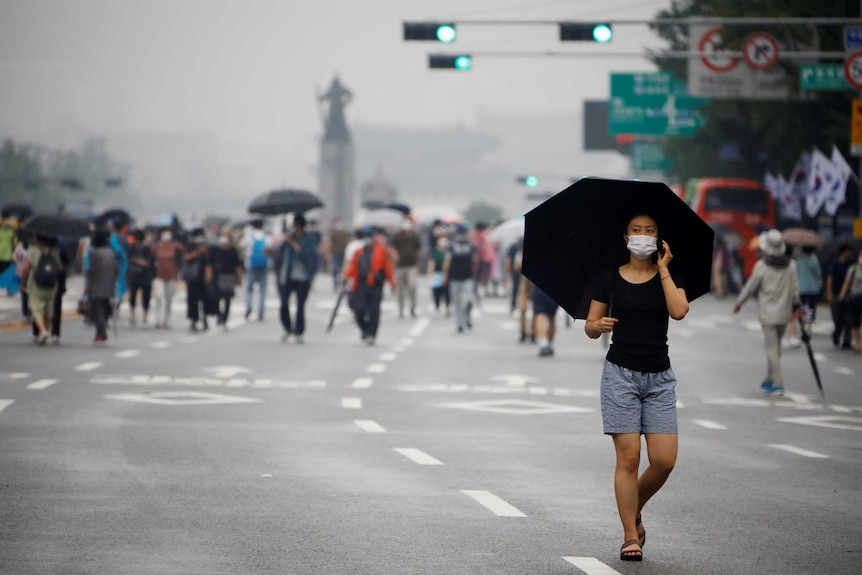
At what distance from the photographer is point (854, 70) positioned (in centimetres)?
2794

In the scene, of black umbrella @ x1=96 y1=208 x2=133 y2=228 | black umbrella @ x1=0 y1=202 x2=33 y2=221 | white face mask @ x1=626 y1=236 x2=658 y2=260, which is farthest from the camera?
black umbrella @ x1=0 y1=202 x2=33 y2=221

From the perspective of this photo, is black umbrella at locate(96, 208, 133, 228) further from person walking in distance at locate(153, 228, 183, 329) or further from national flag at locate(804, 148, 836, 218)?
national flag at locate(804, 148, 836, 218)

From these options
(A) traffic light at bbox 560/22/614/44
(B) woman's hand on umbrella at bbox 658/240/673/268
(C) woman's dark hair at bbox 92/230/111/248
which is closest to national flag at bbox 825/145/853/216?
(A) traffic light at bbox 560/22/614/44

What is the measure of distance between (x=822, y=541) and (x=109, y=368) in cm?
1283

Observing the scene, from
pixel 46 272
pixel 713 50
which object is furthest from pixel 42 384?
pixel 713 50

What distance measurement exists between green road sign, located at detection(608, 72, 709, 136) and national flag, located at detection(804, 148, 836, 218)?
13.2 m

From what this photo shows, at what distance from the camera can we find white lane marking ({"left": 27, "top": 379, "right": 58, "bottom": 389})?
1717 cm

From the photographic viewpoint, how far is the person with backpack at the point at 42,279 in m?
23.5

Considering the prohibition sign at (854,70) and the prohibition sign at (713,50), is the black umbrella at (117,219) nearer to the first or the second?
the prohibition sign at (713,50)

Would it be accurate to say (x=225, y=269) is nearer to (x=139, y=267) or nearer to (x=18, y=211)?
(x=139, y=267)


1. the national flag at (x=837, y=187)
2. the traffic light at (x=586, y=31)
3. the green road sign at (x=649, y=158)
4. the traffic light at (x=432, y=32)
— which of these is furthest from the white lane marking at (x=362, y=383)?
the green road sign at (x=649, y=158)

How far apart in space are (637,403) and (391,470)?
3316 millimetres

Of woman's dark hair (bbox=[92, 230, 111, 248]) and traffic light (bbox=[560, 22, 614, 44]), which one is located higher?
traffic light (bbox=[560, 22, 614, 44])

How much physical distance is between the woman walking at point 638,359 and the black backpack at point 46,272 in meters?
16.3
